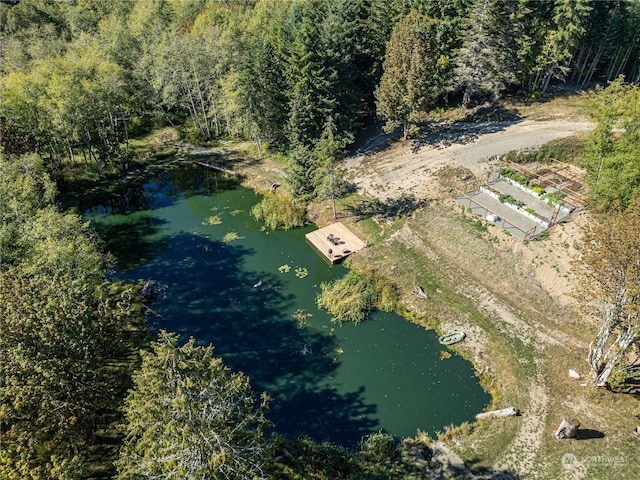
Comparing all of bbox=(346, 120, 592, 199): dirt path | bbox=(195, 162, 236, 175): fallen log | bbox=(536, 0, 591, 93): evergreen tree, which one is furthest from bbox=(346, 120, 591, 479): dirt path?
bbox=(195, 162, 236, 175): fallen log

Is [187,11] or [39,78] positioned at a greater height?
[187,11]

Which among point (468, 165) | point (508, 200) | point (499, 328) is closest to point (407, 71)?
point (468, 165)

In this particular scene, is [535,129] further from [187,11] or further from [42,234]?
[187,11]

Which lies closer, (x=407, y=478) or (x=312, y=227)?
(x=407, y=478)

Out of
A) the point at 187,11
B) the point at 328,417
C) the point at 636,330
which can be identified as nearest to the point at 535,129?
the point at 636,330

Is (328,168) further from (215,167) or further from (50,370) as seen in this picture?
(50,370)

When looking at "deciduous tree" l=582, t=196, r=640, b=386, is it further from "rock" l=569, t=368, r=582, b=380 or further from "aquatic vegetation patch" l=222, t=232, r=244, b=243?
"aquatic vegetation patch" l=222, t=232, r=244, b=243
